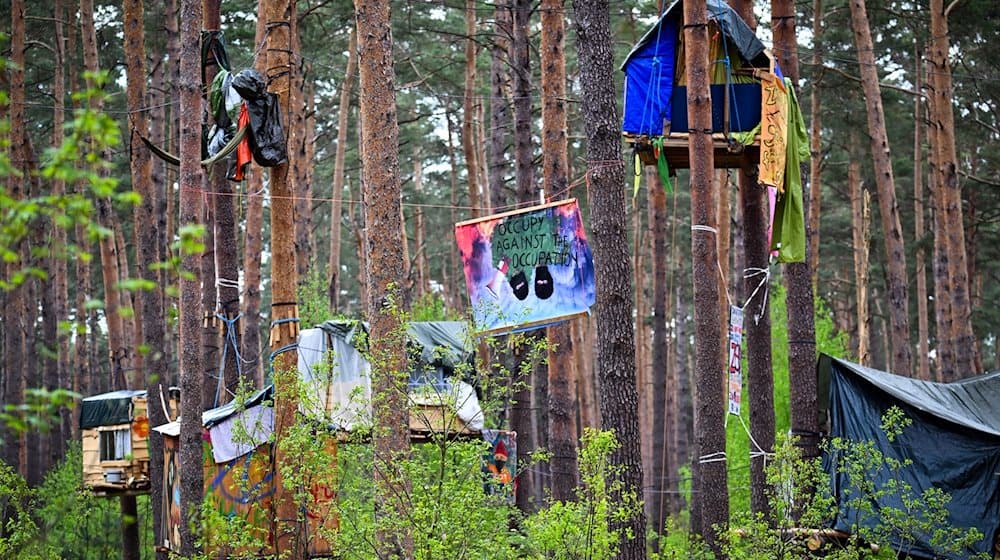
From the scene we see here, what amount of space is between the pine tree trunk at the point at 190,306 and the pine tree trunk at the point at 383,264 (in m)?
2.91

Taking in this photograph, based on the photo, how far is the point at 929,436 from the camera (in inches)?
513

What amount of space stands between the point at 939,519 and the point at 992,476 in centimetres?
194

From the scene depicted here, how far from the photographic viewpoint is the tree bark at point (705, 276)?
40.4 feet

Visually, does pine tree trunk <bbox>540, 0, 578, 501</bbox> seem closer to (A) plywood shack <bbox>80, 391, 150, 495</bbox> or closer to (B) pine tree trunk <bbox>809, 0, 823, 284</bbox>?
(A) plywood shack <bbox>80, 391, 150, 495</bbox>

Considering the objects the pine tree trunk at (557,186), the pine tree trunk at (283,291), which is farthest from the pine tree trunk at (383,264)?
the pine tree trunk at (557,186)

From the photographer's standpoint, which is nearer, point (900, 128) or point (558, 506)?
point (558, 506)

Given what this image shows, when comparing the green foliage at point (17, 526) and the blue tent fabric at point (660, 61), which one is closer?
the blue tent fabric at point (660, 61)

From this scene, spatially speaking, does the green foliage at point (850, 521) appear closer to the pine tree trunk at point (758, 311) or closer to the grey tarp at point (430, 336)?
the pine tree trunk at point (758, 311)

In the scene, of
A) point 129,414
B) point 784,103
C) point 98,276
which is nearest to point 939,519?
point 784,103

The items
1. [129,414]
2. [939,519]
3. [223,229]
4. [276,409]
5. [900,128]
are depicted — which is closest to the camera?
[939,519]

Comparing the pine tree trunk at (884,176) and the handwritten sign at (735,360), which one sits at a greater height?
the pine tree trunk at (884,176)

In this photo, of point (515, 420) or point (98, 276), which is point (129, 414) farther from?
point (98, 276)

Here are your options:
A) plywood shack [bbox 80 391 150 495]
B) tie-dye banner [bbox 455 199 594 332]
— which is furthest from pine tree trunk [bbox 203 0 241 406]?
tie-dye banner [bbox 455 199 594 332]

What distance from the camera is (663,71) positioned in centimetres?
1310
